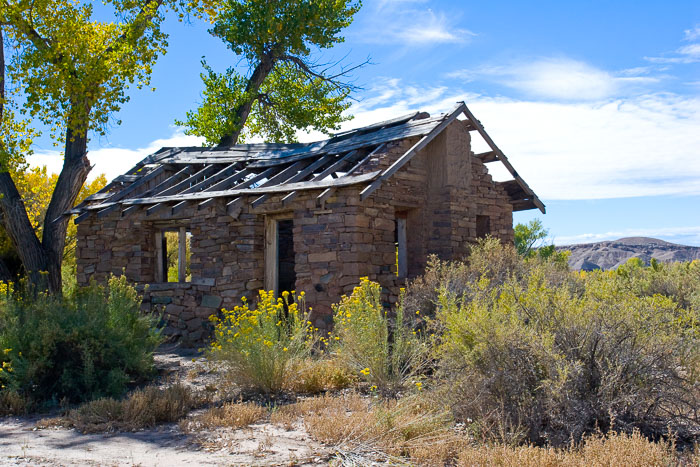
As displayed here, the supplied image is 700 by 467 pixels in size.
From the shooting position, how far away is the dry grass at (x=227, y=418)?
5297 millimetres

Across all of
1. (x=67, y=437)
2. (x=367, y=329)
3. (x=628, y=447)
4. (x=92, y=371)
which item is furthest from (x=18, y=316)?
(x=628, y=447)

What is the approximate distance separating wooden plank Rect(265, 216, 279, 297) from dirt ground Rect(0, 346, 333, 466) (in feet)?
18.5

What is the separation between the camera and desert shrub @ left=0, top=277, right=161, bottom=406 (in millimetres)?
6672

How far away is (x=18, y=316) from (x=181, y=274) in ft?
15.5

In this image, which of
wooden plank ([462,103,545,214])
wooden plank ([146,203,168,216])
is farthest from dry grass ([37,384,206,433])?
wooden plank ([462,103,545,214])

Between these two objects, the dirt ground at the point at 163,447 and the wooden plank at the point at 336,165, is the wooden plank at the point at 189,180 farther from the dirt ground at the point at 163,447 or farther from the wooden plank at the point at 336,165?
the dirt ground at the point at 163,447

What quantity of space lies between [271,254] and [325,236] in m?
1.74

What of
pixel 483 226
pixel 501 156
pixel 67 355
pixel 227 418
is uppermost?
pixel 501 156

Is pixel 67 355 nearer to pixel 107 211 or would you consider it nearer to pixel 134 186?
pixel 107 211

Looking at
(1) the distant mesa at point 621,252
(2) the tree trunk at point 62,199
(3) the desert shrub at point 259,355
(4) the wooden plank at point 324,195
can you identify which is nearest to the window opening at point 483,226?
(4) the wooden plank at point 324,195

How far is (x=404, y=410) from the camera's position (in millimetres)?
5039

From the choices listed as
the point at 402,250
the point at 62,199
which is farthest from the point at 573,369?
the point at 62,199

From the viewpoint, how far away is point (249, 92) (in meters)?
19.0

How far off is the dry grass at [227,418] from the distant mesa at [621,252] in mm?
31978
